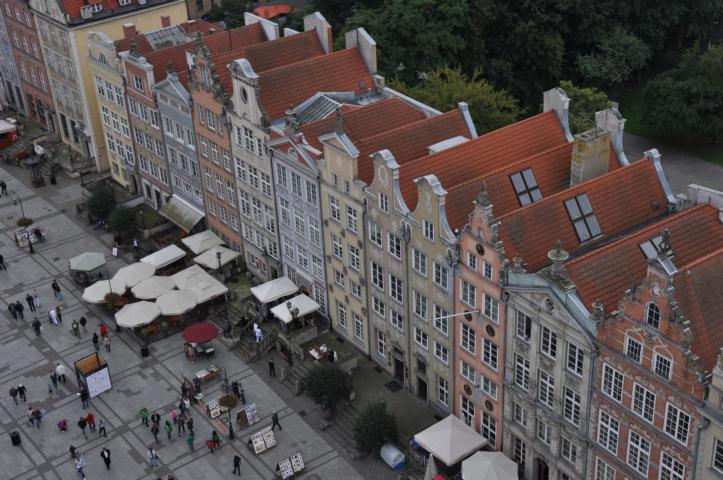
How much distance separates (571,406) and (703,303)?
1124 centimetres

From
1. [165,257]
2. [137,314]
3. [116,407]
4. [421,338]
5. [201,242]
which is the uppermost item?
[421,338]

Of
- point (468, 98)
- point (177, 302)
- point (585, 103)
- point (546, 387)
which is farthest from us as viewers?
point (585, 103)

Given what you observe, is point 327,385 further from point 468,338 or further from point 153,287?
point 153,287

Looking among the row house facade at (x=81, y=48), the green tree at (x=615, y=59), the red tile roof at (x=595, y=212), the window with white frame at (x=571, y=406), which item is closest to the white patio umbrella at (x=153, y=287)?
the row house facade at (x=81, y=48)

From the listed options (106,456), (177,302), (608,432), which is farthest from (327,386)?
(608,432)

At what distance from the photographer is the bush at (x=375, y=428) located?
2768 inches

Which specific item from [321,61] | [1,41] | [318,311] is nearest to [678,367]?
[318,311]

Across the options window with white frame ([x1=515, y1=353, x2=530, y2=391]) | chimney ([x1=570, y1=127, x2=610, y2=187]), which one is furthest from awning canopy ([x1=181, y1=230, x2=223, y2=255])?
window with white frame ([x1=515, y1=353, x2=530, y2=391])

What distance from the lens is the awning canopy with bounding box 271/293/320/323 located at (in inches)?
3287

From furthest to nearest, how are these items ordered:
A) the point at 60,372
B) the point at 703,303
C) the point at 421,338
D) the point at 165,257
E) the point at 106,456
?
the point at 165,257 → the point at 60,372 → the point at 421,338 → the point at 106,456 → the point at 703,303

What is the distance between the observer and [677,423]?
5306 centimetres

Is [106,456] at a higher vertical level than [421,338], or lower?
lower

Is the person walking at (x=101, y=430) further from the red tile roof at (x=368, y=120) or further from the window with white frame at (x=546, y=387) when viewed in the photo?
the window with white frame at (x=546, y=387)

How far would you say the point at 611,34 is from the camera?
412 ft
